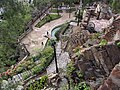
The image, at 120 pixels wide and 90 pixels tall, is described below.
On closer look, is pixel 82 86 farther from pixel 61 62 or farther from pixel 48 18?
pixel 48 18

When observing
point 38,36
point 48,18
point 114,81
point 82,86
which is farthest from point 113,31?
point 48,18

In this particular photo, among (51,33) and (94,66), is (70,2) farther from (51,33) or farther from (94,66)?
(94,66)

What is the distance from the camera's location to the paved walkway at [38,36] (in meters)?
37.8

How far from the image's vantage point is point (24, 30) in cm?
4319

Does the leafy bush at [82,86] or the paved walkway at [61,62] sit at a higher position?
the leafy bush at [82,86]

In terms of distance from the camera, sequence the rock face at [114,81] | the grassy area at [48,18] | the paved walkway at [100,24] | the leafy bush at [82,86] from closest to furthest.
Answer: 1. the rock face at [114,81]
2. the leafy bush at [82,86]
3. the paved walkway at [100,24]
4. the grassy area at [48,18]

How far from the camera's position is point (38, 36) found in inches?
1633

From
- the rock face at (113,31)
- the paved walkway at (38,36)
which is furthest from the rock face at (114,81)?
the paved walkway at (38,36)

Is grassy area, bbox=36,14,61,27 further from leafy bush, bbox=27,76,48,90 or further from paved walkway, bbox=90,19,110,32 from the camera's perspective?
leafy bush, bbox=27,76,48,90

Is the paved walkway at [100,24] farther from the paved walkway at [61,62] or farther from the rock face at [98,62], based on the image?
the rock face at [98,62]

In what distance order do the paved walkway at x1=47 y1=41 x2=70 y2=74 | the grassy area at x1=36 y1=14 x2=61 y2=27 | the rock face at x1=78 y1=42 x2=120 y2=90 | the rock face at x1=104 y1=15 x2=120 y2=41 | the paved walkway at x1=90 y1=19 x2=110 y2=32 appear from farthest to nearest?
the grassy area at x1=36 y1=14 x2=61 y2=27, the paved walkway at x1=90 y1=19 x2=110 y2=32, the paved walkway at x1=47 y1=41 x2=70 y2=74, the rock face at x1=104 y1=15 x2=120 y2=41, the rock face at x1=78 y1=42 x2=120 y2=90

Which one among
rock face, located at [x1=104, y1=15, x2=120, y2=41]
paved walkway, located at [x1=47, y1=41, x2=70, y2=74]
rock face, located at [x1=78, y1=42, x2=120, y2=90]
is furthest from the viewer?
paved walkway, located at [x1=47, y1=41, x2=70, y2=74]

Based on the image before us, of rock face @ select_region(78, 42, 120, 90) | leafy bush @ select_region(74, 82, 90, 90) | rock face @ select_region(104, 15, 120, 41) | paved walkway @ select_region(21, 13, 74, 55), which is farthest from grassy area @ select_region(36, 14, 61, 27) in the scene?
leafy bush @ select_region(74, 82, 90, 90)

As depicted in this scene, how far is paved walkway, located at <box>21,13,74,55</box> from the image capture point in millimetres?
37850
